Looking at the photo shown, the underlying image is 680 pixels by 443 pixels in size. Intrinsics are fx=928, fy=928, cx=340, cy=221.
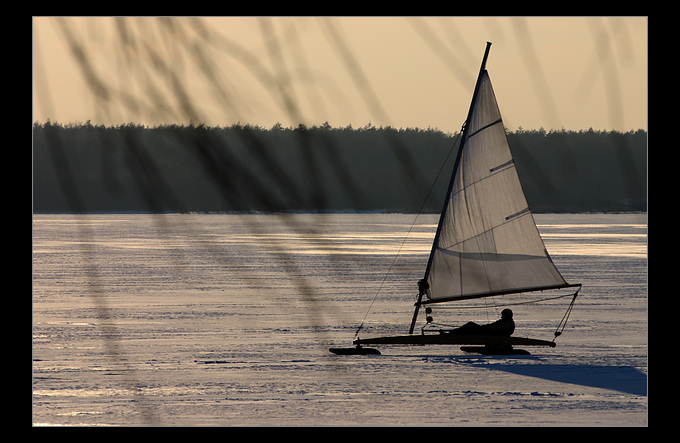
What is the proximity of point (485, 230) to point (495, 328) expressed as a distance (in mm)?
2679

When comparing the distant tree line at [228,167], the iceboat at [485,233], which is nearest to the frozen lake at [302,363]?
the distant tree line at [228,167]

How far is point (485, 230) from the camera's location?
71.4ft

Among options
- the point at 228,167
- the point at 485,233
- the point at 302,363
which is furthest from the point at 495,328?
the point at 228,167

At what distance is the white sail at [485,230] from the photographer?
834 inches

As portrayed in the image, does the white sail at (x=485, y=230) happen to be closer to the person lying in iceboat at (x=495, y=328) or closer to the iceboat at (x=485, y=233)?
the iceboat at (x=485, y=233)

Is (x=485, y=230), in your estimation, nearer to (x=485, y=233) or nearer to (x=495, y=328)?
(x=485, y=233)

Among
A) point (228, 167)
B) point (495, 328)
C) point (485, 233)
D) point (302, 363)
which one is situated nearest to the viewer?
point (228, 167)

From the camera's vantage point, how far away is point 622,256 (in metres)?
53.6

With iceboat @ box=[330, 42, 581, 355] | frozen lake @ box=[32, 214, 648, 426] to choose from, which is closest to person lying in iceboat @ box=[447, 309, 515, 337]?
iceboat @ box=[330, 42, 581, 355]

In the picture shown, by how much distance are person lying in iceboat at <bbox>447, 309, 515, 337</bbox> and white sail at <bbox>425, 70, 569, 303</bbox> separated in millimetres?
993

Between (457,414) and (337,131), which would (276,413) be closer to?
(457,414)

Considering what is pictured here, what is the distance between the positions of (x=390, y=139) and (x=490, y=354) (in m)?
19.2

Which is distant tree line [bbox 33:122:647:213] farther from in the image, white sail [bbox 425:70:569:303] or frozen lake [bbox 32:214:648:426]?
white sail [bbox 425:70:569:303]
